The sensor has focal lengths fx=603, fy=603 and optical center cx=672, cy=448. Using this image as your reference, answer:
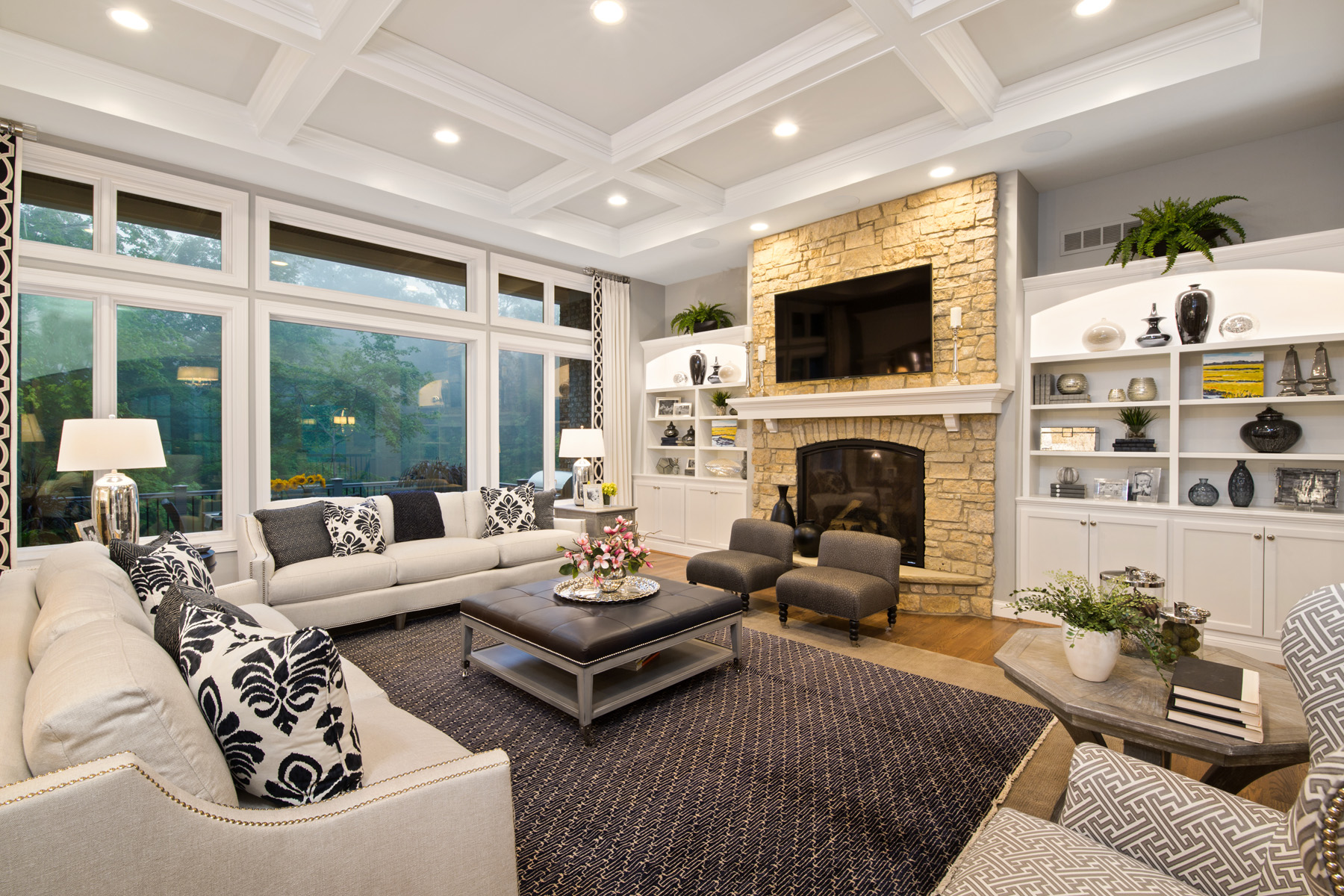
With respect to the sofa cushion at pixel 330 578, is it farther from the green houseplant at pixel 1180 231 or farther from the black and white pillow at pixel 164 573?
the green houseplant at pixel 1180 231

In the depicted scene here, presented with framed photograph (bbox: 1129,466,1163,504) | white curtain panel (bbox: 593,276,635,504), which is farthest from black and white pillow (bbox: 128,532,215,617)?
framed photograph (bbox: 1129,466,1163,504)

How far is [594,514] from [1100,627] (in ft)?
14.2

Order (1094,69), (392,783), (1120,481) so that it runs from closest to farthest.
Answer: (392,783) → (1094,69) → (1120,481)

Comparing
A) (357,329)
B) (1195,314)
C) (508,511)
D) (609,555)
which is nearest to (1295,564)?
(1195,314)

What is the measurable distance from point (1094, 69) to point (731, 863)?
4265 mm

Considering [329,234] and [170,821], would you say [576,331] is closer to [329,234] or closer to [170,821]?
[329,234]

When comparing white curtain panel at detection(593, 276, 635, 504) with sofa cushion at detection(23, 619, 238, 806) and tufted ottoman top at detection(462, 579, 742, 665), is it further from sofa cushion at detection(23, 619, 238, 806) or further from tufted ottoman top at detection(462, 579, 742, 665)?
sofa cushion at detection(23, 619, 238, 806)

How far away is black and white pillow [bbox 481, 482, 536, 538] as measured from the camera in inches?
189

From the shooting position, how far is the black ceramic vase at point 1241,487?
3549 millimetres

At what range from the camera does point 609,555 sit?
10.1 feet

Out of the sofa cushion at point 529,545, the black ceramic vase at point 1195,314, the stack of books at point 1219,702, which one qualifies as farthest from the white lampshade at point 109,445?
the black ceramic vase at point 1195,314

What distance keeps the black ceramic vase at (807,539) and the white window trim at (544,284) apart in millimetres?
3210

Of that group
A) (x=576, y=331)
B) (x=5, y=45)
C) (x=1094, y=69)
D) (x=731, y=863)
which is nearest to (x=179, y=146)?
(x=5, y=45)

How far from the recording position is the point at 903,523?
4746 millimetres
